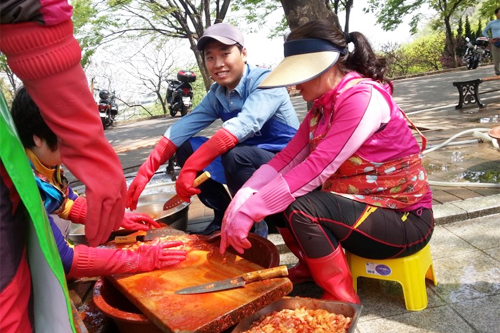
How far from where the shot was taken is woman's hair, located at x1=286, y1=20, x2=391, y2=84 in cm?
235

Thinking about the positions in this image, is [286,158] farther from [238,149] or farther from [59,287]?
[59,287]

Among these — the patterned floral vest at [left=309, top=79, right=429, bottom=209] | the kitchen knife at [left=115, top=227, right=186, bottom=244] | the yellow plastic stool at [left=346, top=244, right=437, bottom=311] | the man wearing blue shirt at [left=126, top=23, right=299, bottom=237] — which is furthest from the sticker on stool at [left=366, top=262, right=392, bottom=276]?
the kitchen knife at [left=115, top=227, right=186, bottom=244]

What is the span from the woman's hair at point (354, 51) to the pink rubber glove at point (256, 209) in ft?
2.49

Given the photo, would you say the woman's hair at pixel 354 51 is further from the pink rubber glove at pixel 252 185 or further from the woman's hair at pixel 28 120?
the woman's hair at pixel 28 120

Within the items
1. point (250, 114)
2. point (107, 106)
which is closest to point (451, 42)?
point (107, 106)

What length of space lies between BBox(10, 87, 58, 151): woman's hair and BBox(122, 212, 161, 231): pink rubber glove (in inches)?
31.7

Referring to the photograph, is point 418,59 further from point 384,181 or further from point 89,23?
point 384,181

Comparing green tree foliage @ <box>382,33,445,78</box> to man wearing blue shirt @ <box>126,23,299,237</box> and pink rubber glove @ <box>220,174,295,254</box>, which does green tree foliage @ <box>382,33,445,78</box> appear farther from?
pink rubber glove @ <box>220,174,295,254</box>

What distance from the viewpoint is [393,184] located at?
2.33m

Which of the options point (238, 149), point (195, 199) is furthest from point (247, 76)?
point (195, 199)

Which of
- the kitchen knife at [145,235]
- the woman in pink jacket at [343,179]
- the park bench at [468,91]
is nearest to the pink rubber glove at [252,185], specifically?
the woman in pink jacket at [343,179]

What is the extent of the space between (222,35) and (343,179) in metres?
1.40

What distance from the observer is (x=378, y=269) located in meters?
2.41

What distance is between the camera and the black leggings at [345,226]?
225cm
